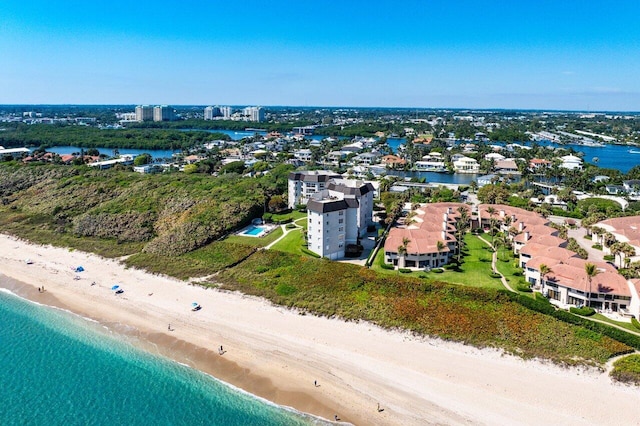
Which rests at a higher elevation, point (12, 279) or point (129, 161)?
point (129, 161)

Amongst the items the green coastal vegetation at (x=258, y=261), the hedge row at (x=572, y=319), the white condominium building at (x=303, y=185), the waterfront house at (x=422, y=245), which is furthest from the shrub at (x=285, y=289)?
A: the white condominium building at (x=303, y=185)

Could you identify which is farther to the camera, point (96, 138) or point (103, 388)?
point (96, 138)

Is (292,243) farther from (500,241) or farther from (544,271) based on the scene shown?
(544,271)

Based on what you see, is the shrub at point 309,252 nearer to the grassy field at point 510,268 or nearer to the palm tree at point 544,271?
the grassy field at point 510,268

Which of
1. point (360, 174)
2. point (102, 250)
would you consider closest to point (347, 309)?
point (102, 250)

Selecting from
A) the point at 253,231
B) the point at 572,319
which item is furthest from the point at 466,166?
the point at 572,319

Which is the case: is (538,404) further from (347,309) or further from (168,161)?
(168,161)

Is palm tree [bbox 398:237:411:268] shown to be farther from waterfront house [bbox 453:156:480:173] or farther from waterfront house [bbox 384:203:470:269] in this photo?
waterfront house [bbox 453:156:480:173]
